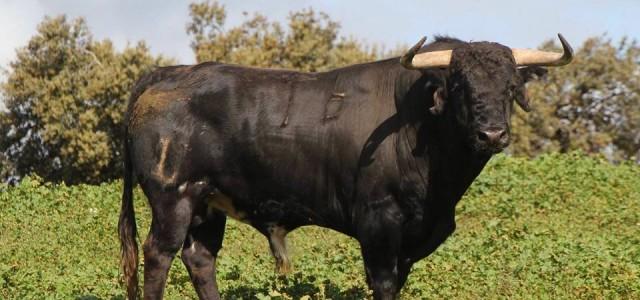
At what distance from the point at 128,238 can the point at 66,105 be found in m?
37.8

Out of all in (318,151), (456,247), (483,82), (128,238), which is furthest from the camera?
(456,247)

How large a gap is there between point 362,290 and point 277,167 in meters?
1.80

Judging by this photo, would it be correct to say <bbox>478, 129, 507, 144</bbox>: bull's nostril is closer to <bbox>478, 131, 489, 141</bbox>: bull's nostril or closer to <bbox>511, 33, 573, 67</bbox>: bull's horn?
<bbox>478, 131, 489, 141</bbox>: bull's nostril

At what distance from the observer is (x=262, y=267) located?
12.5m

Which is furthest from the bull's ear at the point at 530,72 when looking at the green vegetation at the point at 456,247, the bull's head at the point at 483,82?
the green vegetation at the point at 456,247

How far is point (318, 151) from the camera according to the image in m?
9.09

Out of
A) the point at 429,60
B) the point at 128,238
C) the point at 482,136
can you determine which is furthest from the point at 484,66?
the point at 128,238

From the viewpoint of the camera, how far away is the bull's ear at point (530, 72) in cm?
861

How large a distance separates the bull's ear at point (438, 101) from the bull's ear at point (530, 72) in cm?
67

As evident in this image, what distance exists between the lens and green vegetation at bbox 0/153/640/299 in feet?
35.7

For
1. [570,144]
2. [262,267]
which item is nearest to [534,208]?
[262,267]

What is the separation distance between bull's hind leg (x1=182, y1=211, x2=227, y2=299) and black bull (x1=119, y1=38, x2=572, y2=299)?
0.04ft

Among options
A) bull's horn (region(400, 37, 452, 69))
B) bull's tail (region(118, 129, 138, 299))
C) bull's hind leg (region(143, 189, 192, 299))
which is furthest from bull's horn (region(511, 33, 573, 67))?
bull's tail (region(118, 129, 138, 299))

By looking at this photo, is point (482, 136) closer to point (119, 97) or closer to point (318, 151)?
point (318, 151)
